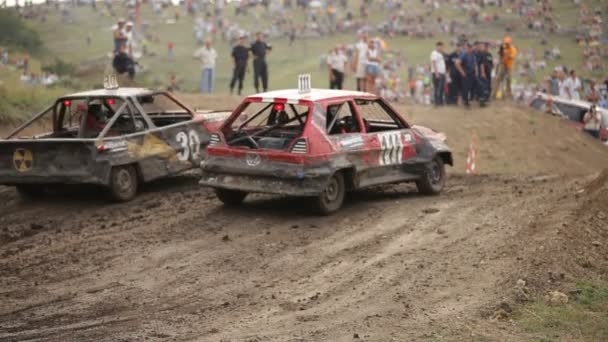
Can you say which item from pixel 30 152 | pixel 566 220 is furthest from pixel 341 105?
pixel 30 152

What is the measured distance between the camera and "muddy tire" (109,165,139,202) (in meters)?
12.8

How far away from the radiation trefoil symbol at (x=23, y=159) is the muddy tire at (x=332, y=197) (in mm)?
3884

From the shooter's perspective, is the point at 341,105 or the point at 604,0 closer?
the point at 341,105

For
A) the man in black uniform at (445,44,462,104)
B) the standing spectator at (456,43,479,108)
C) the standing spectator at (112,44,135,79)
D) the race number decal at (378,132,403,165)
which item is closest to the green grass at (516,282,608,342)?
the race number decal at (378,132,403,165)

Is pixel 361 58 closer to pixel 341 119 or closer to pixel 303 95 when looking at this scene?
pixel 341 119

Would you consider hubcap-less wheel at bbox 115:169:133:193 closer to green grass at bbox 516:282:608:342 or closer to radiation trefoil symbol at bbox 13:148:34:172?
radiation trefoil symbol at bbox 13:148:34:172

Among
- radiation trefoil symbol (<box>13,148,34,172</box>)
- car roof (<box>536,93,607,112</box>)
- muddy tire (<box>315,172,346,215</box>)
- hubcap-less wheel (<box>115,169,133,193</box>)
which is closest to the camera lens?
muddy tire (<box>315,172,346,215</box>)

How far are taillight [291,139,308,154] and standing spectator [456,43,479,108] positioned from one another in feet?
47.9

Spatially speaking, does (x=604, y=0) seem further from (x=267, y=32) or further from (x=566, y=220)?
(x=566, y=220)

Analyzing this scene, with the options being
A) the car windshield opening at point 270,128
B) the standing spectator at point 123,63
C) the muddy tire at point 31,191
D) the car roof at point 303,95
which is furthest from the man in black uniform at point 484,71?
the muddy tire at point 31,191

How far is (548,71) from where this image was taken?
40094 millimetres

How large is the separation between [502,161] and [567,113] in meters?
4.91

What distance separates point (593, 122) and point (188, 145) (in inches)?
579

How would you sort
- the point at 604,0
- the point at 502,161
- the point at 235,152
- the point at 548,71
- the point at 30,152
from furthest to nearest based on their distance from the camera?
the point at 548,71, the point at 604,0, the point at 502,161, the point at 30,152, the point at 235,152
